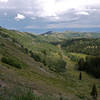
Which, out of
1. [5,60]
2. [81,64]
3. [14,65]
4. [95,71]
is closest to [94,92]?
[14,65]

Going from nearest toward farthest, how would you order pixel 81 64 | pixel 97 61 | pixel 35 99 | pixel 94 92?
pixel 35 99
pixel 94 92
pixel 97 61
pixel 81 64

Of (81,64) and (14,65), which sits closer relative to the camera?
(14,65)

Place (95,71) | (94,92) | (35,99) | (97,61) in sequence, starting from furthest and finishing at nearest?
(97,61) < (95,71) < (94,92) < (35,99)

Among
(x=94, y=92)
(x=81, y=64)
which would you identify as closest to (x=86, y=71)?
(x=81, y=64)

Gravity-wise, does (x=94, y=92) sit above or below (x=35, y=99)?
below

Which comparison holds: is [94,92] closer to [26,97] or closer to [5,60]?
[5,60]

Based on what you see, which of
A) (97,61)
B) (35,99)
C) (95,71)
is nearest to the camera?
(35,99)

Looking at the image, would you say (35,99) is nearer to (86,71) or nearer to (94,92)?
(94,92)

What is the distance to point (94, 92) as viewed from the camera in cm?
3984

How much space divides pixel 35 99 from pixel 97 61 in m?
138

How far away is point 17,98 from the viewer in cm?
941

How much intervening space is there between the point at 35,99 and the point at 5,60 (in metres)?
27.9

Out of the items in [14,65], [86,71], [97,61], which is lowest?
[86,71]

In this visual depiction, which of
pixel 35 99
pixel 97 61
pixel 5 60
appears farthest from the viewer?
pixel 97 61
